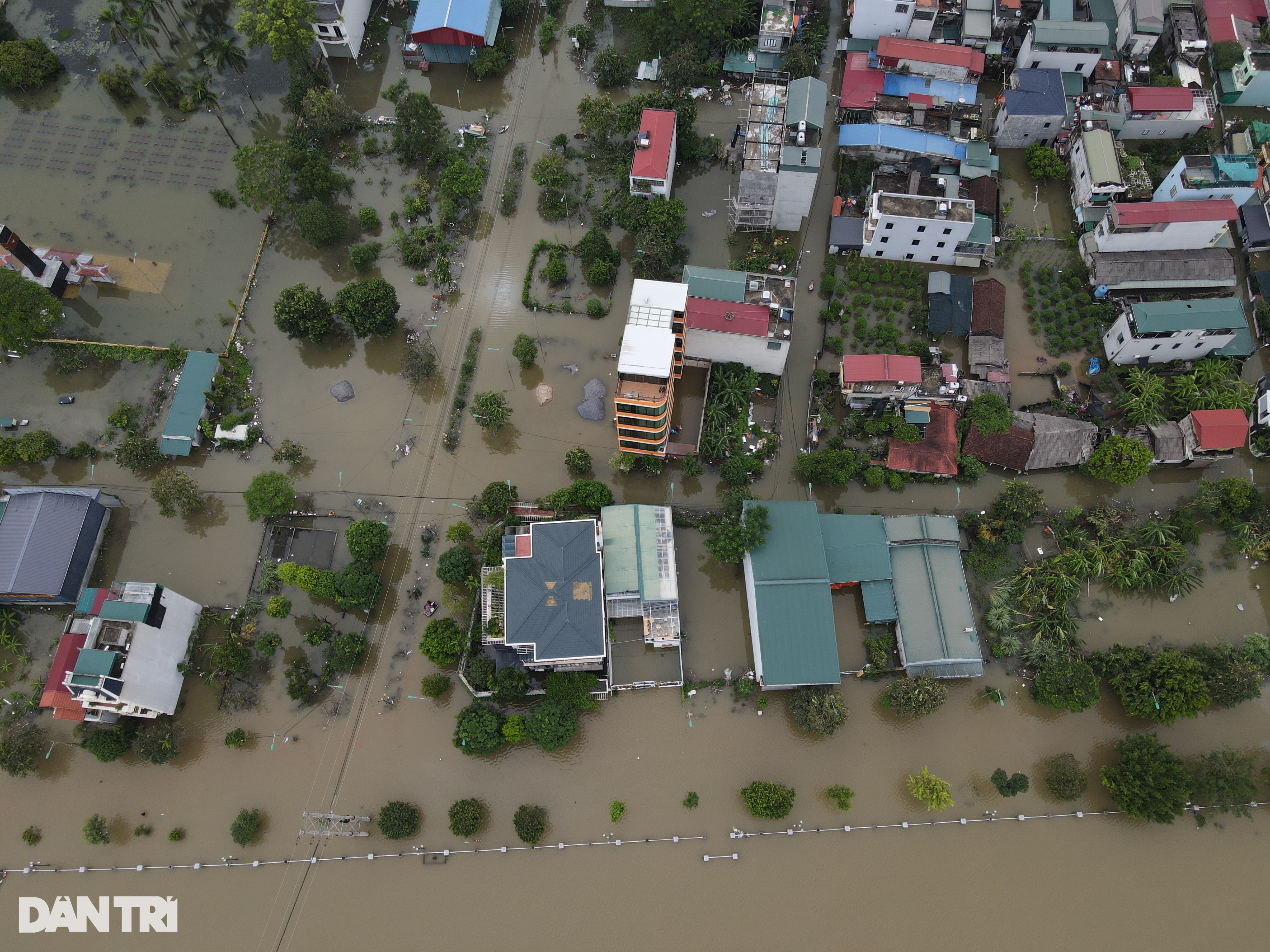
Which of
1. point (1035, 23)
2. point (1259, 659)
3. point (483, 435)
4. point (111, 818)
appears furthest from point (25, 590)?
point (1035, 23)

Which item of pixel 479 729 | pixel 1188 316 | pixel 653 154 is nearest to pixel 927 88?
pixel 653 154

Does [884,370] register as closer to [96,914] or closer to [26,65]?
[96,914]

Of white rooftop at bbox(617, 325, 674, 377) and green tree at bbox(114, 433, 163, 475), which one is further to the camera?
green tree at bbox(114, 433, 163, 475)

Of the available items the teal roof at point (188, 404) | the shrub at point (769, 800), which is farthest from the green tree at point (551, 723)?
the teal roof at point (188, 404)

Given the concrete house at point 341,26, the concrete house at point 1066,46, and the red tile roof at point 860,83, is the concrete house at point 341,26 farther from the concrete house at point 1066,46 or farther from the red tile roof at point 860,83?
the concrete house at point 1066,46

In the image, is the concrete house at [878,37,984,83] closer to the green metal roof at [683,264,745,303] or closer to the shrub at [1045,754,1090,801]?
the green metal roof at [683,264,745,303]

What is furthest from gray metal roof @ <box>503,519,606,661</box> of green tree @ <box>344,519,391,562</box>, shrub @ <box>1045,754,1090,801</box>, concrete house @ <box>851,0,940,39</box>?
concrete house @ <box>851,0,940,39</box>
